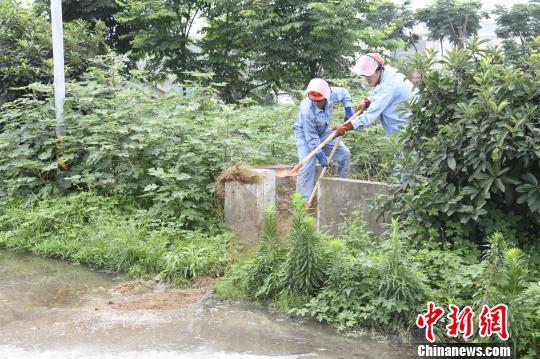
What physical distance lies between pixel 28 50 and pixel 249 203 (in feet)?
18.2

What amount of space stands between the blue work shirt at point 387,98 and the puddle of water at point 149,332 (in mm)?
2363

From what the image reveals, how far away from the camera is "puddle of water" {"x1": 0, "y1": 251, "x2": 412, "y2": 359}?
4000 mm

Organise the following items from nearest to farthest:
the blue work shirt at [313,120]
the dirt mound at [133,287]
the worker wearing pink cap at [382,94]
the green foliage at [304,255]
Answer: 1. the green foliage at [304,255]
2. the dirt mound at [133,287]
3. the worker wearing pink cap at [382,94]
4. the blue work shirt at [313,120]

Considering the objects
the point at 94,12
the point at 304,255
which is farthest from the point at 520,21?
the point at 304,255

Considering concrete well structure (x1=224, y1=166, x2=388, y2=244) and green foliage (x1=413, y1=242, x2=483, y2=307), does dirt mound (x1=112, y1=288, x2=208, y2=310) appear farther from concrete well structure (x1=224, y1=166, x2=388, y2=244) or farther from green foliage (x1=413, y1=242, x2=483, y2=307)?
green foliage (x1=413, y1=242, x2=483, y2=307)

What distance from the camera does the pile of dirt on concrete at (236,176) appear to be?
6.41m

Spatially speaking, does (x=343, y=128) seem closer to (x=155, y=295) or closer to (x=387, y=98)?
(x=387, y=98)

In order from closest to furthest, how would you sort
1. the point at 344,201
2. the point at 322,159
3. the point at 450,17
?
the point at 344,201 → the point at 322,159 → the point at 450,17

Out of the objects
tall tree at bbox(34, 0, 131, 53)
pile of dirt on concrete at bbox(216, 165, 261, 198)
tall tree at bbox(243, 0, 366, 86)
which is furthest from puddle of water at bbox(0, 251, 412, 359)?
tall tree at bbox(34, 0, 131, 53)

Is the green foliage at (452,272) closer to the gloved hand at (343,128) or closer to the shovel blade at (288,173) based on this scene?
the gloved hand at (343,128)

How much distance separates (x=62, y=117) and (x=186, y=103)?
1761mm

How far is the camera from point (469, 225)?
4633 millimetres

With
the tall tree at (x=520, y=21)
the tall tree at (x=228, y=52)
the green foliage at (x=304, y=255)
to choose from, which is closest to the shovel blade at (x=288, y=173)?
the green foliage at (x=304, y=255)

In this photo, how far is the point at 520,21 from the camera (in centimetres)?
2384
